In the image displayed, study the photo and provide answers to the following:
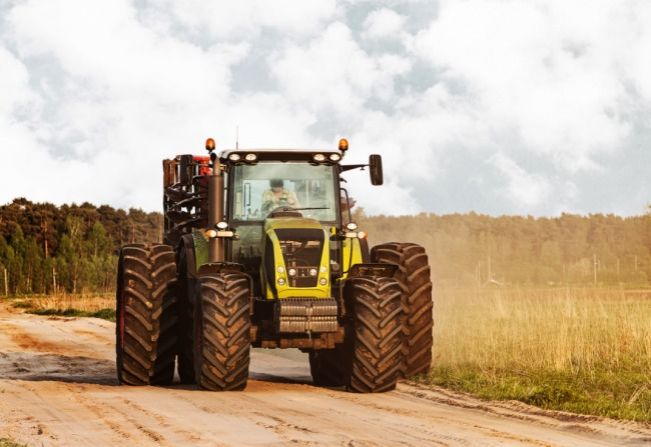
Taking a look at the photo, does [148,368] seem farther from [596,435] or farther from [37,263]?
[37,263]

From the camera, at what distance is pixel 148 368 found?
14.7 metres

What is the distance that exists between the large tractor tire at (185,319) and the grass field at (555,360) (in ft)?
11.3

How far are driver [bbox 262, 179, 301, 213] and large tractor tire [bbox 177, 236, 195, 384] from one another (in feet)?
4.47

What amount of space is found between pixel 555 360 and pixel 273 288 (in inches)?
190

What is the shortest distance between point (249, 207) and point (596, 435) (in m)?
5.96

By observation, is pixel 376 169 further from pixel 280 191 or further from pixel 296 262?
pixel 296 262

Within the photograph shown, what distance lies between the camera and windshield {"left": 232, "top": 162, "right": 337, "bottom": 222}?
14.3m

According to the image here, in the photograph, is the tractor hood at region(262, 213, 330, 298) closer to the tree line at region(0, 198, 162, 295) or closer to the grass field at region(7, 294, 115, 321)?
the grass field at region(7, 294, 115, 321)

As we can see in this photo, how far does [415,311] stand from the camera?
15.3 metres

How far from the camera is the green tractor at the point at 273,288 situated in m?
13.0

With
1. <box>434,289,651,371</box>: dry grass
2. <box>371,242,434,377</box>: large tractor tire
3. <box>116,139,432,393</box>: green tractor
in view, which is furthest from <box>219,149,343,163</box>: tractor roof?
<box>434,289,651,371</box>: dry grass

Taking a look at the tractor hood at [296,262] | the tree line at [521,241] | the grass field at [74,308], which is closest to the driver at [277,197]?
the tractor hood at [296,262]

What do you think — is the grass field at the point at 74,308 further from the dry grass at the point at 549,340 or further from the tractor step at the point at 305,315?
the tractor step at the point at 305,315

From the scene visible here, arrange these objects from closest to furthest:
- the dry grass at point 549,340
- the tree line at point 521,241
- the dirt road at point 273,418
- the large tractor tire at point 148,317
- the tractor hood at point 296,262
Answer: the dirt road at point 273,418 → the tractor hood at point 296,262 → the large tractor tire at point 148,317 → the dry grass at point 549,340 → the tree line at point 521,241
